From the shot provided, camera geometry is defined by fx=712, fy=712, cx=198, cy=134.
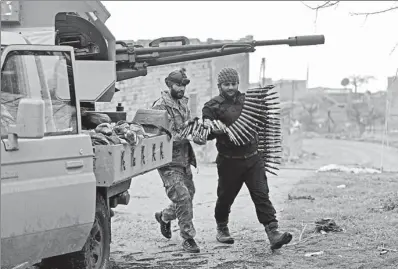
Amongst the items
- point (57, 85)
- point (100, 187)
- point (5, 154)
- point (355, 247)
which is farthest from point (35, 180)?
point (355, 247)

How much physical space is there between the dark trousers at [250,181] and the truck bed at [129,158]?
2.19 feet

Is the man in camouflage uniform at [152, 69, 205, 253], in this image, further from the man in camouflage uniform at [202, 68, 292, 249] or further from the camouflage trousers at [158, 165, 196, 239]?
the man in camouflage uniform at [202, 68, 292, 249]

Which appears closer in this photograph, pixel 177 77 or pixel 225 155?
pixel 225 155

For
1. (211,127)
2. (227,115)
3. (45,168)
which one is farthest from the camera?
(227,115)

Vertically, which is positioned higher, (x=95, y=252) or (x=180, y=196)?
(x=180, y=196)

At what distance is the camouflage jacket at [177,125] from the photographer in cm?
793

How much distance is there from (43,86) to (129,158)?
3.95ft

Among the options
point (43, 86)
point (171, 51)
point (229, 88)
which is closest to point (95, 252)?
point (43, 86)

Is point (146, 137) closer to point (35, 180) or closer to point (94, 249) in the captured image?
point (94, 249)

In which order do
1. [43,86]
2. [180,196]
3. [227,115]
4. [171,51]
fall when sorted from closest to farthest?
[43,86] → [227,115] → [180,196] → [171,51]

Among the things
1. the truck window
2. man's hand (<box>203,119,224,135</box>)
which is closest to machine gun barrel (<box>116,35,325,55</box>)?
man's hand (<box>203,119,224,135</box>)

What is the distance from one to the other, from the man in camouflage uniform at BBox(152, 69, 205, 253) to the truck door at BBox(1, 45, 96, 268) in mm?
2205

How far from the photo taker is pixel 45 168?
509 cm

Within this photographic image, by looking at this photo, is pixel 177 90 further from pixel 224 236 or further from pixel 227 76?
pixel 224 236
